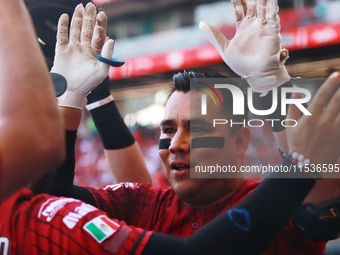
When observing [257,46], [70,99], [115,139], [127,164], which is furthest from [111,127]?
[257,46]

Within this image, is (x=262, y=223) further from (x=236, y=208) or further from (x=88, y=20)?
(x=88, y=20)

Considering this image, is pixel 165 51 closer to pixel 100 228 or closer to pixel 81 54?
pixel 81 54

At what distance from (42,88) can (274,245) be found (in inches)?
24.6

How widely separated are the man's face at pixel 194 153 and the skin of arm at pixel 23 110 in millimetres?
400

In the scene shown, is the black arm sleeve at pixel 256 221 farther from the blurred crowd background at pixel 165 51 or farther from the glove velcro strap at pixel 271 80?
the blurred crowd background at pixel 165 51

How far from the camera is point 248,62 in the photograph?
0.66 m

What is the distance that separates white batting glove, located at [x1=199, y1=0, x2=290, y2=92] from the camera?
2.05ft

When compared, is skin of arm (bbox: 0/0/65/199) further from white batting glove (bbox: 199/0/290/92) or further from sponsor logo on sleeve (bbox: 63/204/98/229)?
white batting glove (bbox: 199/0/290/92)

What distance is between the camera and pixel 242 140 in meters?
0.83

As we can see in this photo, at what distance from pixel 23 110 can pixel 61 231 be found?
13.1 inches

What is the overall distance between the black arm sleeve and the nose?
247mm

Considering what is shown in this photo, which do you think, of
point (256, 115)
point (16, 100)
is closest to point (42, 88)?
point (16, 100)

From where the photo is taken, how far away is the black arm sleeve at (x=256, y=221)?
486mm

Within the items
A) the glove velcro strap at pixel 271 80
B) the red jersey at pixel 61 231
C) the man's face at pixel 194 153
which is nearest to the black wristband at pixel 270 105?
the glove velcro strap at pixel 271 80
